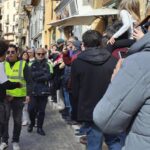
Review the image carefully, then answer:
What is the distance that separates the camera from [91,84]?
17.7ft

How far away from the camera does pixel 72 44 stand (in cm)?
1005

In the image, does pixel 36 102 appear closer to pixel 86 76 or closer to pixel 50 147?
pixel 50 147

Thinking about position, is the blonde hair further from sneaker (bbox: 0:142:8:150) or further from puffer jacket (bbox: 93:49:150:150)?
sneaker (bbox: 0:142:8:150)

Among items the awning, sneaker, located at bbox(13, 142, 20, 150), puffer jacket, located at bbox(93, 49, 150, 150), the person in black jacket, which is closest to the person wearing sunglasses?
sneaker, located at bbox(13, 142, 20, 150)

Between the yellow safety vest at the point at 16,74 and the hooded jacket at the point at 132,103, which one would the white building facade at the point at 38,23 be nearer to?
the yellow safety vest at the point at 16,74

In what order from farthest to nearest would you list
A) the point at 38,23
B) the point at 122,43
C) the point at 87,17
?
1. the point at 38,23
2. the point at 87,17
3. the point at 122,43

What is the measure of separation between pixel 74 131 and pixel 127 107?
23.4ft

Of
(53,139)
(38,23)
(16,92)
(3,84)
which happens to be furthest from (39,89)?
(38,23)

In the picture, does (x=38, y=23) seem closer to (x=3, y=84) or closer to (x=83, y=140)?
(x=83, y=140)

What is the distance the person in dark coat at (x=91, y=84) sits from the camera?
5355 mm

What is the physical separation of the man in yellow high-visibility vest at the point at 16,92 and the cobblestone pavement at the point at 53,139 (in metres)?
0.27

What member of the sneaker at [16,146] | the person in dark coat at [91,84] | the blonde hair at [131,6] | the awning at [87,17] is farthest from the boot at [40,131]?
the blonde hair at [131,6]

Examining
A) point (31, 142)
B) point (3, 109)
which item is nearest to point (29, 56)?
point (31, 142)

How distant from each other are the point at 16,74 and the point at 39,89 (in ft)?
4.54
